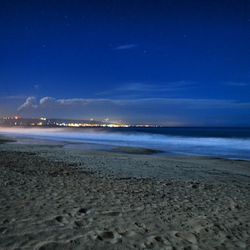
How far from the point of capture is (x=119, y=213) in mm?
6609

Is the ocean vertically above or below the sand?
above

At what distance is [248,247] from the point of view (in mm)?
5238

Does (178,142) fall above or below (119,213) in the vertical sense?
above

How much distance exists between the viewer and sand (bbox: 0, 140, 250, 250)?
5.20 m

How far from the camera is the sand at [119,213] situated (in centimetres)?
520

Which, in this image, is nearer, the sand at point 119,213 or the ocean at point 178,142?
the sand at point 119,213

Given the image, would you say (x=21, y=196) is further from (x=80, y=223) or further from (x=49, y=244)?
(x=49, y=244)

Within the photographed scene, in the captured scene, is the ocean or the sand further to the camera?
the ocean

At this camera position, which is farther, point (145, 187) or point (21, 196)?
point (145, 187)

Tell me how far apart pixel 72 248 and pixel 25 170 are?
7571 millimetres

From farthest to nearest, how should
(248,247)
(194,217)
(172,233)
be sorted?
(194,217) → (172,233) → (248,247)

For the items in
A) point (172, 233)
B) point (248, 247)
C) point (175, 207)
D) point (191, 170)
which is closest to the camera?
point (248, 247)

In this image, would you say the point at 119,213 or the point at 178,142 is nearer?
the point at 119,213

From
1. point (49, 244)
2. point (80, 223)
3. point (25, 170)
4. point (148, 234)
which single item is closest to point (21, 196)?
point (80, 223)
